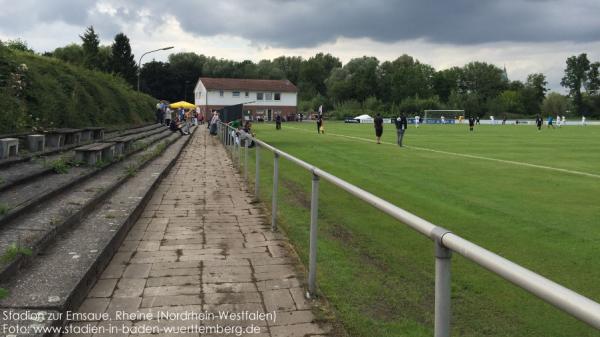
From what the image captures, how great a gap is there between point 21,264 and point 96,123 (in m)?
15.7

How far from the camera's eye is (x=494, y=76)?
118375 millimetres

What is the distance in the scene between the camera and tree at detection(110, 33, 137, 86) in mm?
68188

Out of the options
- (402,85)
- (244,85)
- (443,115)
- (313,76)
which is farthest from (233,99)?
(313,76)

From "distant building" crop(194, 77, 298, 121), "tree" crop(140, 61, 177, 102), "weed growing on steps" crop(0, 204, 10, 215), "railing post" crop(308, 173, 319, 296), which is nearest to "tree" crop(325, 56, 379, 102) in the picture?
"distant building" crop(194, 77, 298, 121)

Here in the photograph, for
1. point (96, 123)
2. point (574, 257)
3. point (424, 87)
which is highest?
point (424, 87)

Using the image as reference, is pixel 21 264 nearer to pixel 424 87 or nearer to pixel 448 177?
pixel 448 177

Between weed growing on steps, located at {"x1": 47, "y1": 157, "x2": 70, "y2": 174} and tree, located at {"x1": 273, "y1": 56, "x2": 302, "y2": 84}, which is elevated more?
tree, located at {"x1": 273, "y1": 56, "x2": 302, "y2": 84}

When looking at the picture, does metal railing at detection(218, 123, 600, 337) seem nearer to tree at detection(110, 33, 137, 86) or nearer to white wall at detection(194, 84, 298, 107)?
tree at detection(110, 33, 137, 86)

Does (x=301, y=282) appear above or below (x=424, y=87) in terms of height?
below

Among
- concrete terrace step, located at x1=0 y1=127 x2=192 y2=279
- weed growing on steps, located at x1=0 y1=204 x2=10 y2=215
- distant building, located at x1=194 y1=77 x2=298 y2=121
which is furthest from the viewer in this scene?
distant building, located at x1=194 y1=77 x2=298 y2=121

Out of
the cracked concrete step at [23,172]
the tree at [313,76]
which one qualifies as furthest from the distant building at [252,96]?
the cracked concrete step at [23,172]

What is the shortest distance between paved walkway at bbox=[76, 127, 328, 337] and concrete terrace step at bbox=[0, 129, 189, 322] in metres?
0.16

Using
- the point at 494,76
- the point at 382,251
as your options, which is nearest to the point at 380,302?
the point at 382,251

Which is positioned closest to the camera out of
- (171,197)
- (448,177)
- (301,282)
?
(301,282)
